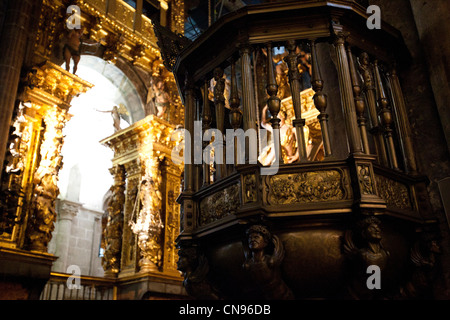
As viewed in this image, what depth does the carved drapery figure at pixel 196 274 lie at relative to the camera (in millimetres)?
3123

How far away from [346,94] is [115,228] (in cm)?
894

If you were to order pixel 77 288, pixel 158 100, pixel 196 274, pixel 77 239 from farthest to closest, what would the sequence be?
pixel 77 239 < pixel 158 100 < pixel 77 288 < pixel 196 274

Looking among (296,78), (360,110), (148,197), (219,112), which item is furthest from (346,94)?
(148,197)

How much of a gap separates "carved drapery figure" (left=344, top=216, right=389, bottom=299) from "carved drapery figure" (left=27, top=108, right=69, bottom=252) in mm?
6433

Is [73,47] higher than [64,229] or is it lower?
higher

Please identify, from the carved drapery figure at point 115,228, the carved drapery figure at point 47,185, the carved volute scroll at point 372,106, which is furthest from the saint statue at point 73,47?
the carved volute scroll at point 372,106

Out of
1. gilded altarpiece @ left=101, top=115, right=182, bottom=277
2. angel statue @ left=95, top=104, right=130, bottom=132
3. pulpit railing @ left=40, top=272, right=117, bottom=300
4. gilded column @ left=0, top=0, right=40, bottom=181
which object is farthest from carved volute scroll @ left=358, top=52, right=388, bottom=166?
angel statue @ left=95, top=104, right=130, bottom=132

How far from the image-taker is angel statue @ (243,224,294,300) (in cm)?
261

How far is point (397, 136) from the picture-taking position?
11.9 ft

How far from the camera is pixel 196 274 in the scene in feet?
10.3

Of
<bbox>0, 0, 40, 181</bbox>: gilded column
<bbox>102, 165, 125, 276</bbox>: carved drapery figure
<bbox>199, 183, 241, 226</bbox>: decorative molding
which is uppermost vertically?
<bbox>0, 0, 40, 181</bbox>: gilded column

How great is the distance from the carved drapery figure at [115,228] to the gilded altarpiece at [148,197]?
105mm

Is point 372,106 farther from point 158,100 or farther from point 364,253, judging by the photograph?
point 158,100

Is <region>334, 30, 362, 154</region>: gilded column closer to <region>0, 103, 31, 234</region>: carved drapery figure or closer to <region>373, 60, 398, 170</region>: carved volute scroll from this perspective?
<region>373, 60, 398, 170</region>: carved volute scroll
